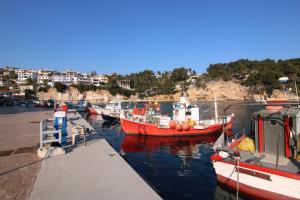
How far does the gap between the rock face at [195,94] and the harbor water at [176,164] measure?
117250 millimetres

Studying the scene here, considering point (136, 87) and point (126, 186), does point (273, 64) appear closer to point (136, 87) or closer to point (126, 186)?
point (136, 87)

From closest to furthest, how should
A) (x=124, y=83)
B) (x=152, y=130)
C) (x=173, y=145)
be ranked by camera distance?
(x=173, y=145) → (x=152, y=130) → (x=124, y=83)

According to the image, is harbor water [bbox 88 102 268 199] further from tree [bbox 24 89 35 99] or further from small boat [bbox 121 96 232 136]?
tree [bbox 24 89 35 99]

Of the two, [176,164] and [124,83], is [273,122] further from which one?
[124,83]

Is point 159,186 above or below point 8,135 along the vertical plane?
below

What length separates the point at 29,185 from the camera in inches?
293

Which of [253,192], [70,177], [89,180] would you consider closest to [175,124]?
[253,192]

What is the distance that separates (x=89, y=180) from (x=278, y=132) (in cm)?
719

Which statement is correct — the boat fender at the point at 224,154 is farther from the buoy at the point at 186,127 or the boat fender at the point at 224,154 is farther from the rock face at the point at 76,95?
the rock face at the point at 76,95

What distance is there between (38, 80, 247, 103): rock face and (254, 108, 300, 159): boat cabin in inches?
5132

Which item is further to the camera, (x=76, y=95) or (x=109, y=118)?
(x=76, y=95)

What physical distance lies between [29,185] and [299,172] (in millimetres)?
8202

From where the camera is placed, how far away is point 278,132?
1052 centimetres

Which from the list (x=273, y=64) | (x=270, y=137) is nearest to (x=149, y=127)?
(x=270, y=137)
